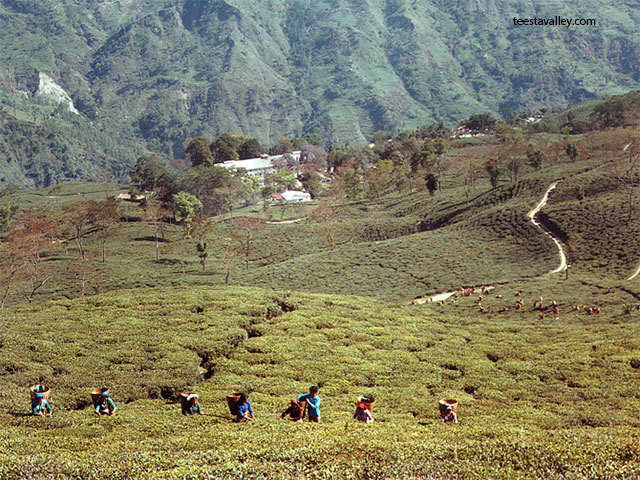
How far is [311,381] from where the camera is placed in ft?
71.4

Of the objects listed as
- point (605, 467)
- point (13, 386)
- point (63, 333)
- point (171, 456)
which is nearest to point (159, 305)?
point (63, 333)

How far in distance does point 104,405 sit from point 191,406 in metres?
3.20

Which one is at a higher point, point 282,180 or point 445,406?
point 282,180

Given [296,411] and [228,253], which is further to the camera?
[228,253]

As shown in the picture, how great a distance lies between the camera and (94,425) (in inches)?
619

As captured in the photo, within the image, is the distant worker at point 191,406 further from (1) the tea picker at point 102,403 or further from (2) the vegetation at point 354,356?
(1) the tea picker at point 102,403

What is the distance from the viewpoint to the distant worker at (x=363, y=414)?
16.5 meters

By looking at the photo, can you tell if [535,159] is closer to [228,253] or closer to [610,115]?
[610,115]

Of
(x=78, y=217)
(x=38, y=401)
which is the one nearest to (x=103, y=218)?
(x=78, y=217)

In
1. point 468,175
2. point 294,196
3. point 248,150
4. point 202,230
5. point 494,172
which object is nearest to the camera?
point 202,230

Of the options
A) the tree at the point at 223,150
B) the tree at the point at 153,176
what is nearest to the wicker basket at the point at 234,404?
the tree at the point at 153,176

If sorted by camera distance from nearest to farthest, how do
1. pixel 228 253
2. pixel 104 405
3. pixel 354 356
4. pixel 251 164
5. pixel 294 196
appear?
pixel 104 405
pixel 354 356
pixel 228 253
pixel 294 196
pixel 251 164

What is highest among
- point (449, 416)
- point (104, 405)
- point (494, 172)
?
point (494, 172)

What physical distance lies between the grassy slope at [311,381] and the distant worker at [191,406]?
0.50m
